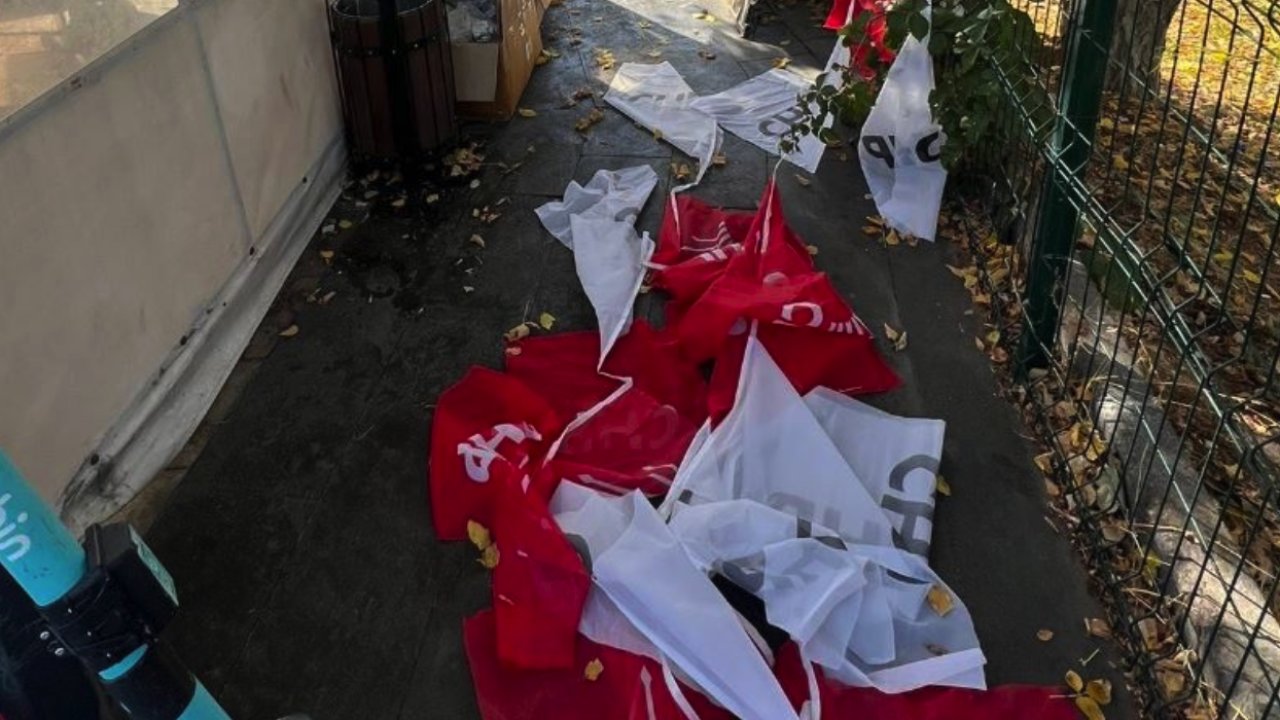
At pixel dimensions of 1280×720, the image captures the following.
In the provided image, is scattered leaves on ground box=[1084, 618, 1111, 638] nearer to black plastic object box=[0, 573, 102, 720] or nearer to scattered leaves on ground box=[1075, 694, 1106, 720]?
scattered leaves on ground box=[1075, 694, 1106, 720]

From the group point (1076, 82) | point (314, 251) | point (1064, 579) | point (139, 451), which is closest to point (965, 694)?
point (1064, 579)

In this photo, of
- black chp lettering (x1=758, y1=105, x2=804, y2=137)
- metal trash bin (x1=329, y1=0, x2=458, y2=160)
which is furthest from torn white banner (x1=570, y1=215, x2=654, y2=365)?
black chp lettering (x1=758, y1=105, x2=804, y2=137)

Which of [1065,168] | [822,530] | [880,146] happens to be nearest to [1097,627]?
[822,530]

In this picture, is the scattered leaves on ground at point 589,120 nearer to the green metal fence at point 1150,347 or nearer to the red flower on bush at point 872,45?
the red flower on bush at point 872,45

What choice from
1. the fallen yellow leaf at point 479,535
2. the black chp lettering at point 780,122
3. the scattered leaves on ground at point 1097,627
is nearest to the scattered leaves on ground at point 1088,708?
the scattered leaves on ground at point 1097,627

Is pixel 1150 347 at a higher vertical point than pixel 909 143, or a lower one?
lower

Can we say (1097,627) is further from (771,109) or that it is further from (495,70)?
(495,70)

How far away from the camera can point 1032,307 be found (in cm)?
299

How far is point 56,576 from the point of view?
141 cm

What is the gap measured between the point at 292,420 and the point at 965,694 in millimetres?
1978

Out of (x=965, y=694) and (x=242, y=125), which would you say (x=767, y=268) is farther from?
(x=242, y=125)

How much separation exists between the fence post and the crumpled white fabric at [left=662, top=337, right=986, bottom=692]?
1.53 feet

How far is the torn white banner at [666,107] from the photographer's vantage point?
4488mm

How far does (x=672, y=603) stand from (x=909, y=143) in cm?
235
